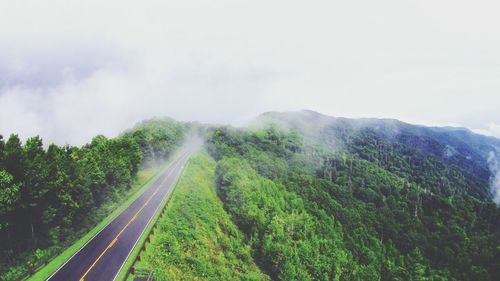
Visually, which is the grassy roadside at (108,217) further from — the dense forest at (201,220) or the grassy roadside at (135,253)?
the grassy roadside at (135,253)

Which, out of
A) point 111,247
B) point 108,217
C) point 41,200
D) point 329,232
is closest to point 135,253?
point 111,247

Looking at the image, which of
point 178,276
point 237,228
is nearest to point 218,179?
point 237,228

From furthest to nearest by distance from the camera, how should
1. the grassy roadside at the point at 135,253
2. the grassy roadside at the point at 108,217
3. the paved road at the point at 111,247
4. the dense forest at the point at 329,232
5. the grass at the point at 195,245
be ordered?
the dense forest at the point at 329,232 → the grass at the point at 195,245 → the grassy roadside at the point at 108,217 → the paved road at the point at 111,247 → the grassy roadside at the point at 135,253

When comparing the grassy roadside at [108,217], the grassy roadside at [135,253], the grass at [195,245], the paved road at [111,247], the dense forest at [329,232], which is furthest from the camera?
the dense forest at [329,232]

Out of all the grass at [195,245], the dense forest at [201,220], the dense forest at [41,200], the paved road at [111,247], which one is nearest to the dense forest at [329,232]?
the dense forest at [201,220]

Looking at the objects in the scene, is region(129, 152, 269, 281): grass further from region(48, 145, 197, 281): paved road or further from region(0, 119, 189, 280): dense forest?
region(0, 119, 189, 280): dense forest

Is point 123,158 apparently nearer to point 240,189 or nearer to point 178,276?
point 240,189
